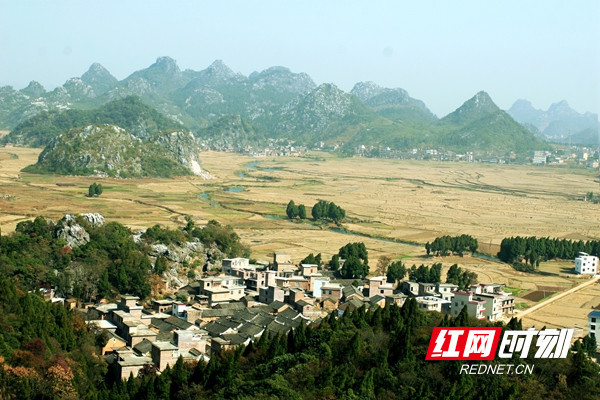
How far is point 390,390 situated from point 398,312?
5363mm

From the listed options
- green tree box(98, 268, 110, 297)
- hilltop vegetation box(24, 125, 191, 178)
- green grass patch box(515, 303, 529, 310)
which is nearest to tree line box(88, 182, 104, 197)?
hilltop vegetation box(24, 125, 191, 178)

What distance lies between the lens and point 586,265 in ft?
149

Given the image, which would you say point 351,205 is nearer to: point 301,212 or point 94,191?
point 301,212

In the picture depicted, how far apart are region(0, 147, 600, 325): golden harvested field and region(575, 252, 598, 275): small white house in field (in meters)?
1.07

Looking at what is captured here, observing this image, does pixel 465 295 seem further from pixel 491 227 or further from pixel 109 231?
pixel 491 227

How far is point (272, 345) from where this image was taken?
907 inches

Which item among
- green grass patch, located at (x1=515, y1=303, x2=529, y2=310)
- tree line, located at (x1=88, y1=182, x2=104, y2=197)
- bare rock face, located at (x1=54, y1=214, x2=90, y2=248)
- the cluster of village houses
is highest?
bare rock face, located at (x1=54, y1=214, x2=90, y2=248)

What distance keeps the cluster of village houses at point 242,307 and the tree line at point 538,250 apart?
10.9m

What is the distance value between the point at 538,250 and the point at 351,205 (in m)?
28.2

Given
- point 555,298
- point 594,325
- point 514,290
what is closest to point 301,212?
point 514,290

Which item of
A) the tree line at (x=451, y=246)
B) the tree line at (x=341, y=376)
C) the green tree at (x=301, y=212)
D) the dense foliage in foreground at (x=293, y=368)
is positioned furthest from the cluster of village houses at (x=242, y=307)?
the green tree at (x=301, y=212)

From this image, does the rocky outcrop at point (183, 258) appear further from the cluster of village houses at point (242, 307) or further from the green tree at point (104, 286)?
the green tree at point (104, 286)

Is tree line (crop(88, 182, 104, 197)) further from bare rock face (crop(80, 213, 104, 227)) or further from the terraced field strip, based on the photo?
the terraced field strip

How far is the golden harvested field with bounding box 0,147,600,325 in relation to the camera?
51531 millimetres
